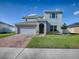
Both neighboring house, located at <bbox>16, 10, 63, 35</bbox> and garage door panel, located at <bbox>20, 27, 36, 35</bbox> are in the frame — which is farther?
garage door panel, located at <bbox>20, 27, 36, 35</bbox>

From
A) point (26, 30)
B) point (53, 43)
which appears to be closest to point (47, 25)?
point (26, 30)

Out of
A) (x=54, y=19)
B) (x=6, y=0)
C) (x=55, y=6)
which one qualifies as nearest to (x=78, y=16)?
(x=55, y=6)

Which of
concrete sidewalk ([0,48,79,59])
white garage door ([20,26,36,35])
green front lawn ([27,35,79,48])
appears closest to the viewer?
A: concrete sidewalk ([0,48,79,59])

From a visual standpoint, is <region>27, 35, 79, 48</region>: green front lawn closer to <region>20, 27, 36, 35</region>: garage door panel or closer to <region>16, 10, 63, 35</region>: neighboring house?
<region>16, 10, 63, 35</region>: neighboring house

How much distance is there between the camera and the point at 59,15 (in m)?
23.6

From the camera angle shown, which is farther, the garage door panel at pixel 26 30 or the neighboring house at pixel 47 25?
the garage door panel at pixel 26 30

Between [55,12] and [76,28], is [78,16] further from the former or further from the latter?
[55,12]

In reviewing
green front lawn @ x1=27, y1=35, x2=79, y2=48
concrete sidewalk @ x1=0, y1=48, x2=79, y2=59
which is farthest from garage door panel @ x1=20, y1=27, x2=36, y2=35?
concrete sidewalk @ x1=0, y1=48, x2=79, y2=59

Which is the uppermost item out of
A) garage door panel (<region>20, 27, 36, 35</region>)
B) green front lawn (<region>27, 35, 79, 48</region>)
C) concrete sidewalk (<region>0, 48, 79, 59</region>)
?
garage door panel (<region>20, 27, 36, 35</region>)

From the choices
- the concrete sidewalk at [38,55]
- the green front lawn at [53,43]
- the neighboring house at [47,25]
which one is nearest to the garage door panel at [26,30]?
the neighboring house at [47,25]

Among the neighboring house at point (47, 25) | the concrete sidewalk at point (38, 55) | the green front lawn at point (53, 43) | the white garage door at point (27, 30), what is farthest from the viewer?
the white garage door at point (27, 30)

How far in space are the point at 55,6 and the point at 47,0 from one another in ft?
17.0

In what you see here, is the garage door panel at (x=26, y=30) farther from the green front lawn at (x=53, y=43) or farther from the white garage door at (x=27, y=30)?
the green front lawn at (x=53, y=43)

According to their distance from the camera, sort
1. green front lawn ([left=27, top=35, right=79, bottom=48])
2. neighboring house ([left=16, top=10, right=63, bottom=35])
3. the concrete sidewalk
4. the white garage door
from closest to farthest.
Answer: the concrete sidewalk < green front lawn ([left=27, top=35, right=79, bottom=48]) < neighboring house ([left=16, top=10, right=63, bottom=35]) < the white garage door
